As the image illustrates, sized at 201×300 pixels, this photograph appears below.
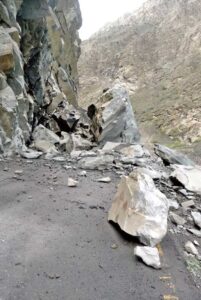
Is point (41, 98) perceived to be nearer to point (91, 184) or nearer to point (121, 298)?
point (91, 184)

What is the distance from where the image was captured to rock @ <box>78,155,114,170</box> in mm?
9631

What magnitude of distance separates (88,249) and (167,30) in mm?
77783

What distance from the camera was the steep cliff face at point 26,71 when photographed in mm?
11789

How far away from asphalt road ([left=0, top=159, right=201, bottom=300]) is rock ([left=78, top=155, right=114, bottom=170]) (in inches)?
105

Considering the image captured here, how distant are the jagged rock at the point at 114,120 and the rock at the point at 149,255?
12.5 m

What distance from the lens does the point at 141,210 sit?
5.25 metres

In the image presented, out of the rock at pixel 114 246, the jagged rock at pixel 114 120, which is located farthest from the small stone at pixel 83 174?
the jagged rock at pixel 114 120

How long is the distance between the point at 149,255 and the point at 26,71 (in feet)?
49.7

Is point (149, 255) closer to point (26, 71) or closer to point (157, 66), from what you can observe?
point (26, 71)

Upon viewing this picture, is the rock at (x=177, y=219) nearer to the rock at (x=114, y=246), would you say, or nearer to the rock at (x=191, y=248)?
the rock at (x=191, y=248)

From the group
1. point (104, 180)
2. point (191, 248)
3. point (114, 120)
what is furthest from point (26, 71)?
point (191, 248)

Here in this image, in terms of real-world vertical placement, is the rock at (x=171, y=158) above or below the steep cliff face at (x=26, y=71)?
below

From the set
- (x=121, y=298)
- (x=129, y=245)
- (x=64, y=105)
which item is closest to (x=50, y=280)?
(x=121, y=298)

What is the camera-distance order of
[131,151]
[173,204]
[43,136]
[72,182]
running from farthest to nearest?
[43,136] < [131,151] < [72,182] < [173,204]
